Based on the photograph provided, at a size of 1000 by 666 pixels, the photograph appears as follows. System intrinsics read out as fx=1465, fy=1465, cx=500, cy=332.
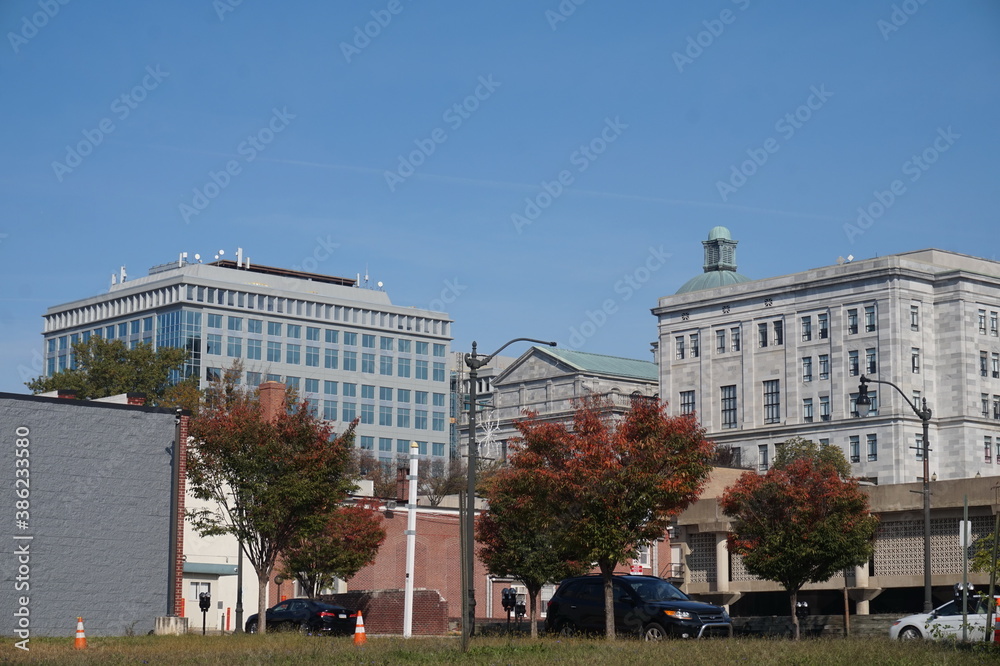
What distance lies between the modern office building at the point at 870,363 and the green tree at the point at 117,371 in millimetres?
46754

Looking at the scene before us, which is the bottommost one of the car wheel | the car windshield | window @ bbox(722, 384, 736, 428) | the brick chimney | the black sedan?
the black sedan

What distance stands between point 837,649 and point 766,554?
20.7 m

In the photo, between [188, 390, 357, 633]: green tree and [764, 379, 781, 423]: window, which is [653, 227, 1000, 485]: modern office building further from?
[188, 390, 357, 633]: green tree

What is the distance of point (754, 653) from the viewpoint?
25.1 meters

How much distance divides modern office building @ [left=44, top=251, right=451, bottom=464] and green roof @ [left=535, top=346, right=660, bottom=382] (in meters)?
17.6

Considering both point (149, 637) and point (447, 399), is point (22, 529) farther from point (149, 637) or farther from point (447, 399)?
point (447, 399)

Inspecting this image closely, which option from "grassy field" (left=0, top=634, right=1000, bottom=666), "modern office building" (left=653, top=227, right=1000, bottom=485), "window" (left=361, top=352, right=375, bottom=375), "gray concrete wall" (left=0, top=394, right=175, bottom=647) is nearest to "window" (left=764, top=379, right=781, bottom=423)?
"modern office building" (left=653, top=227, right=1000, bottom=485)

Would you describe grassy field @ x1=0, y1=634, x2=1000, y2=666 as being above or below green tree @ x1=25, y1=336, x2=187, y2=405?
below

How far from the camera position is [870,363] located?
12338 cm

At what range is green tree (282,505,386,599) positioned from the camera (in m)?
53.4

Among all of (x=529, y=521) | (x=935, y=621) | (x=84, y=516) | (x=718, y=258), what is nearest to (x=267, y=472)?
(x=84, y=516)

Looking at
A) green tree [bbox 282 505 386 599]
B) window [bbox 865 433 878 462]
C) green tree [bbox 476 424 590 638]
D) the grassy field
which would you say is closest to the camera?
the grassy field

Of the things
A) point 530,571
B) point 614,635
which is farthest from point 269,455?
point 614,635

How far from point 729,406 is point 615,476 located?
322 ft
